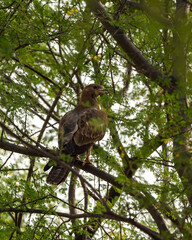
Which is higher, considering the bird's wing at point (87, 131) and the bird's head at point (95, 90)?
the bird's head at point (95, 90)

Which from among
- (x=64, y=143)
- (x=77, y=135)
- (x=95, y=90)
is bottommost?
(x=64, y=143)

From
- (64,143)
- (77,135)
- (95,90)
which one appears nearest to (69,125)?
(77,135)

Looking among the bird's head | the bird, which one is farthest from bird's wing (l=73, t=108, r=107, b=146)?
the bird's head

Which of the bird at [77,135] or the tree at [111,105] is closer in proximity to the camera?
the tree at [111,105]

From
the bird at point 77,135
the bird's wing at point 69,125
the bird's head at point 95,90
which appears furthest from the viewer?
the bird's head at point 95,90

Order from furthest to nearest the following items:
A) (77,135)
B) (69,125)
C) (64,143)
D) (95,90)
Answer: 1. (95,90)
2. (69,125)
3. (77,135)
4. (64,143)

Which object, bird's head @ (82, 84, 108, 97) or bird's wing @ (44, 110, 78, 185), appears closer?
bird's wing @ (44, 110, 78, 185)

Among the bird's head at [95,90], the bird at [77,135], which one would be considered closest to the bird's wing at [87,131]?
the bird at [77,135]

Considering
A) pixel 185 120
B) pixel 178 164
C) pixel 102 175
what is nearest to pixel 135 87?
pixel 102 175

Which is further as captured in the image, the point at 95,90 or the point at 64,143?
the point at 95,90

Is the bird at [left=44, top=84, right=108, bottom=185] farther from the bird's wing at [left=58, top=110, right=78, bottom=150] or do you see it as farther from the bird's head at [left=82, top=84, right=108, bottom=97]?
the bird's head at [left=82, top=84, right=108, bottom=97]

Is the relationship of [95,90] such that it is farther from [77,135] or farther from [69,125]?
[77,135]

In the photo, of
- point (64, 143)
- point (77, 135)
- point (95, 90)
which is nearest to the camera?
point (64, 143)

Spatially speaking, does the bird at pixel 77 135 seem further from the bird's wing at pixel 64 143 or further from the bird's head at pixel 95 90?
the bird's head at pixel 95 90
